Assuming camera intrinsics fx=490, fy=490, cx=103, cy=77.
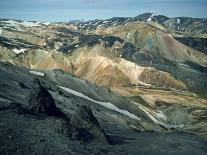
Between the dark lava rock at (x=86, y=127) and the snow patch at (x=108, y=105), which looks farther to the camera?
the snow patch at (x=108, y=105)

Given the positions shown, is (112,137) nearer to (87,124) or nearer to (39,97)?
(87,124)

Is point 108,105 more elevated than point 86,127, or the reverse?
point 86,127

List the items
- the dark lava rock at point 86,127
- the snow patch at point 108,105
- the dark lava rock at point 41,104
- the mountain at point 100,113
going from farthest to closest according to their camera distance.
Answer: the snow patch at point 108,105
the dark lava rock at point 41,104
the dark lava rock at point 86,127
the mountain at point 100,113

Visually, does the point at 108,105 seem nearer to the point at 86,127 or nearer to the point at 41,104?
the point at 41,104

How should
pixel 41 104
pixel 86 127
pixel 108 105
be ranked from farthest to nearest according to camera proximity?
pixel 108 105 → pixel 41 104 → pixel 86 127

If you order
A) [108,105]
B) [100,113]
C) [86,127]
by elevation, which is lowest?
[108,105]

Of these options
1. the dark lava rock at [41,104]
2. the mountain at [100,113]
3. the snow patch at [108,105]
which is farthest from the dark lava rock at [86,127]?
the snow patch at [108,105]

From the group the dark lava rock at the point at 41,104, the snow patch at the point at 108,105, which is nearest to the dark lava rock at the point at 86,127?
the dark lava rock at the point at 41,104

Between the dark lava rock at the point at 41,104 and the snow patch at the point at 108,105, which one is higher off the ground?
the dark lava rock at the point at 41,104

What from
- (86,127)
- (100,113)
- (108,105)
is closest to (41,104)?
(86,127)

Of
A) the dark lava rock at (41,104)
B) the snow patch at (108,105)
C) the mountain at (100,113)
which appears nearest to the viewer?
the mountain at (100,113)

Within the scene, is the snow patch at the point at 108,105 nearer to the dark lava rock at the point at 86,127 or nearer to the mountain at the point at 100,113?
the mountain at the point at 100,113
